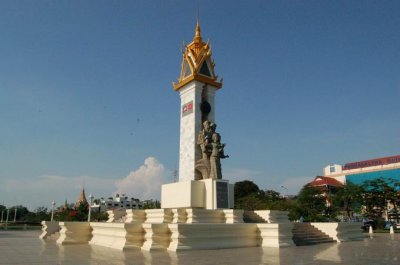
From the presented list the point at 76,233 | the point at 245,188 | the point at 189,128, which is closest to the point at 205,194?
the point at 189,128

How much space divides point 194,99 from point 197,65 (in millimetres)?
2319

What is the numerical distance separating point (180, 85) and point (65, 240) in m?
12.2

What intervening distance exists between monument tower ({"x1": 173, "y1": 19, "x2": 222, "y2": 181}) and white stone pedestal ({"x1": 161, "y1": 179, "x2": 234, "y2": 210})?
5.30ft

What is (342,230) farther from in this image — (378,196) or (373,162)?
(373,162)

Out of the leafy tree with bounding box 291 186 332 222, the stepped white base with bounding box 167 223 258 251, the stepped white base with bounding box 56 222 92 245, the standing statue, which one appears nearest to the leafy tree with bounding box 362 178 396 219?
the leafy tree with bounding box 291 186 332 222

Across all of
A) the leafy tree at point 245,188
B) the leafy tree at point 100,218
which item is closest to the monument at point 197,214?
the leafy tree at point 100,218

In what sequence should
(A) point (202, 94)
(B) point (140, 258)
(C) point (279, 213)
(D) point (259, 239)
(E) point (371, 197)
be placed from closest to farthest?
(B) point (140, 258), (D) point (259, 239), (C) point (279, 213), (A) point (202, 94), (E) point (371, 197)

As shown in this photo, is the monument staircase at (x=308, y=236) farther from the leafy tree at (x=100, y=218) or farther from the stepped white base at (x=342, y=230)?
the leafy tree at (x=100, y=218)

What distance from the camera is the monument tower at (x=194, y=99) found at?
21953 millimetres

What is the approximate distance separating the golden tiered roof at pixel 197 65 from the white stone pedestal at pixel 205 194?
703 cm

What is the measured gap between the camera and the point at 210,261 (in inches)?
374

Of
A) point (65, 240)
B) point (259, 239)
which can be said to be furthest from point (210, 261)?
point (65, 240)

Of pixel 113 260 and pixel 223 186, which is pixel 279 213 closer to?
pixel 223 186

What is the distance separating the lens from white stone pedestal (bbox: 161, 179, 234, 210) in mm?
19047
